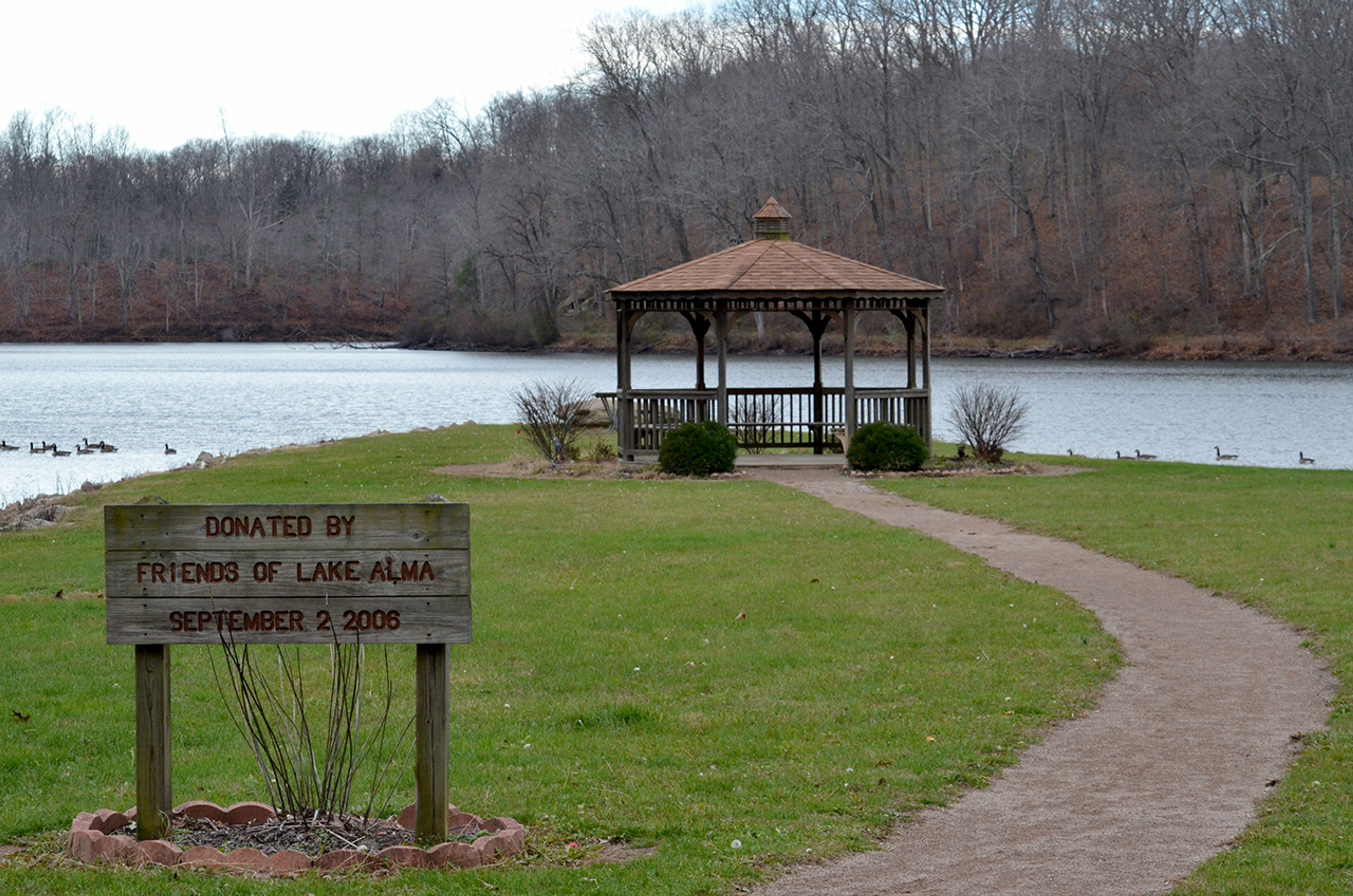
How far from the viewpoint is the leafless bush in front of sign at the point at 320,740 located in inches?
226

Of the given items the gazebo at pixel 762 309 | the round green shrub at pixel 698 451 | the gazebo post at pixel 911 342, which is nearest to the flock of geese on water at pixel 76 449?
the gazebo at pixel 762 309

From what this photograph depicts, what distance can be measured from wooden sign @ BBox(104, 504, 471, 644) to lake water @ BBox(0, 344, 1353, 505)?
21816mm

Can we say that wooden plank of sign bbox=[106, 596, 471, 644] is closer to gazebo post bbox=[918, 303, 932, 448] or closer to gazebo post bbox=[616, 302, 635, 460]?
gazebo post bbox=[616, 302, 635, 460]

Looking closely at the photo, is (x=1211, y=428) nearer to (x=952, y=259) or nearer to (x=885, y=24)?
(x=952, y=259)

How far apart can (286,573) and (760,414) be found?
21484mm

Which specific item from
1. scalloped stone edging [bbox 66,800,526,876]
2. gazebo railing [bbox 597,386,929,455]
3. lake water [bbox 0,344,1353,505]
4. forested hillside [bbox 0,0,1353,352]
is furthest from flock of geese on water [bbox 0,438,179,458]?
forested hillside [bbox 0,0,1353,352]

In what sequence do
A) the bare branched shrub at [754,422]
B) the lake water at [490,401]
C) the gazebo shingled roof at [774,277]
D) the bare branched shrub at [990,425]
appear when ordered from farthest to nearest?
the lake water at [490,401], the bare branched shrub at [754,422], the bare branched shrub at [990,425], the gazebo shingled roof at [774,277]

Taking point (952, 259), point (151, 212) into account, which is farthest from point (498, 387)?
point (151, 212)

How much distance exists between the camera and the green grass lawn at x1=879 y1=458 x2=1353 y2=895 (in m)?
5.63

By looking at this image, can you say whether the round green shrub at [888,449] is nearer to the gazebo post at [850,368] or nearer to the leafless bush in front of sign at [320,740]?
the gazebo post at [850,368]

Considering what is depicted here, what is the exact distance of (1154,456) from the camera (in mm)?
29516

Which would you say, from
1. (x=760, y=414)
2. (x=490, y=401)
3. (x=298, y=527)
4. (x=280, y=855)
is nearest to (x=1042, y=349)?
(x=490, y=401)

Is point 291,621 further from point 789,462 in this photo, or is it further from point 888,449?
point 789,462

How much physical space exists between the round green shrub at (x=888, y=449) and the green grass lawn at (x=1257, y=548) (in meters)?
0.91
